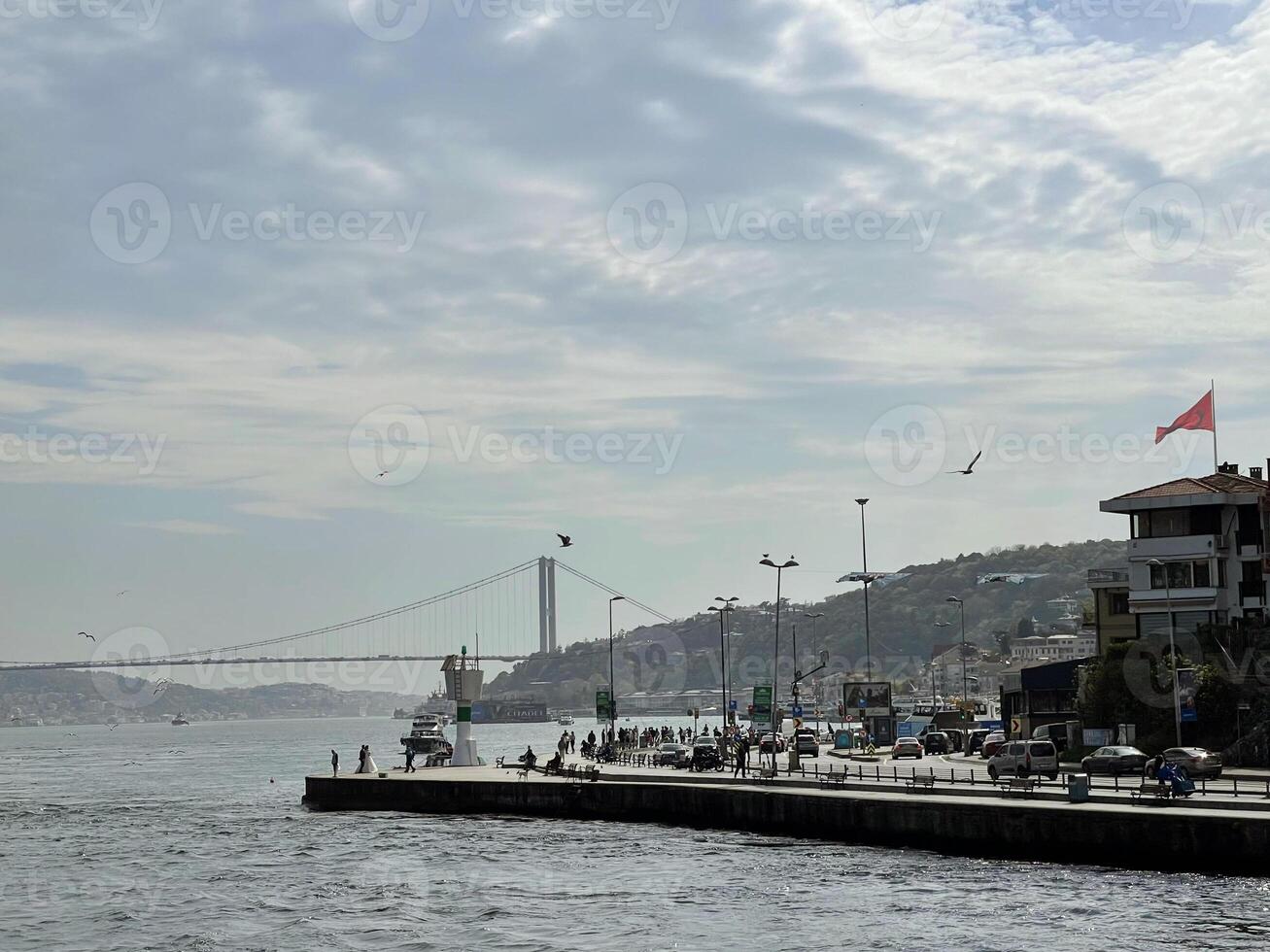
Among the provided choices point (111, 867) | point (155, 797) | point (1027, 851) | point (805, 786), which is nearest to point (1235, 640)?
point (805, 786)

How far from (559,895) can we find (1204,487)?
43.1 metres

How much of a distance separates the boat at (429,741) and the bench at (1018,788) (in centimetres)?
4589

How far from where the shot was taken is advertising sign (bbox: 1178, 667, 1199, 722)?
62.4 metres

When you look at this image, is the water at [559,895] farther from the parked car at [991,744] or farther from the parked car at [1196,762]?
the parked car at [991,744]

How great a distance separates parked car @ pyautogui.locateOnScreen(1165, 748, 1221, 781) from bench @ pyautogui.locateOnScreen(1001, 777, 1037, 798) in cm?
602

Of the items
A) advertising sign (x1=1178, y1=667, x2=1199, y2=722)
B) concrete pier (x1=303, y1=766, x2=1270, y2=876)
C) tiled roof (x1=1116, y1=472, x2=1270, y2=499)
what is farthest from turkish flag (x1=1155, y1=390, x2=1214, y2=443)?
concrete pier (x1=303, y1=766, x2=1270, y2=876)

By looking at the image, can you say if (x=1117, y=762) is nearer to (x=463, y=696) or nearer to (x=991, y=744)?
(x=991, y=744)

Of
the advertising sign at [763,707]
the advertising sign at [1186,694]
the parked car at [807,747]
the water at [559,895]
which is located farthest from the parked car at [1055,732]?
the water at [559,895]

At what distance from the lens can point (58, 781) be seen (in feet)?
401

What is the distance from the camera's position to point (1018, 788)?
50344 millimetres

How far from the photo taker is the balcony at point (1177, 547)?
72.6 meters

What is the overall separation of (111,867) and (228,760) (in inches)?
4239

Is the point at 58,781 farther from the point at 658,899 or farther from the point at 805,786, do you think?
the point at 658,899

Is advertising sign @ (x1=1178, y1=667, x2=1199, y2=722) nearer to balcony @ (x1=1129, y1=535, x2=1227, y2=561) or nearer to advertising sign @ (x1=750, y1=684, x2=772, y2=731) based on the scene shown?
balcony @ (x1=1129, y1=535, x2=1227, y2=561)
